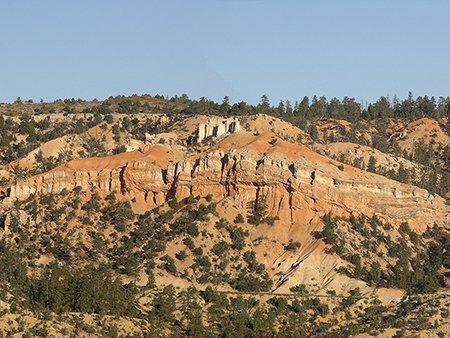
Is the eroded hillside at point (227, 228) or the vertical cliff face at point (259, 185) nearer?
the eroded hillside at point (227, 228)

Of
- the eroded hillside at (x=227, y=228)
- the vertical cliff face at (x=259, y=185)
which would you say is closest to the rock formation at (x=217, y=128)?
the eroded hillside at (x=227, y=228)

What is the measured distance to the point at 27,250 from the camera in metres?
117

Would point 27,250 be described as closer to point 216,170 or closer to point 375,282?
point 216,170

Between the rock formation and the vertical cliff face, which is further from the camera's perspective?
the rock formation

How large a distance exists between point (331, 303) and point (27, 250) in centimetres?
3120

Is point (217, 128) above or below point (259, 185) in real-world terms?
above

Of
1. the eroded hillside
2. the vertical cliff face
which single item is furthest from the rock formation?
the vertical cliff face

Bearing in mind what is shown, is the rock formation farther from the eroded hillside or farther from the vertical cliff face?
the vertical cliff face

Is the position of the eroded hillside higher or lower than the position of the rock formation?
lower

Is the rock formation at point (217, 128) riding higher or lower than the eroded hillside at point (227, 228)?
higher

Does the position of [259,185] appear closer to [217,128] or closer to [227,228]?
[227,228]

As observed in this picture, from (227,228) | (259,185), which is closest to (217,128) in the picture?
(259,185)

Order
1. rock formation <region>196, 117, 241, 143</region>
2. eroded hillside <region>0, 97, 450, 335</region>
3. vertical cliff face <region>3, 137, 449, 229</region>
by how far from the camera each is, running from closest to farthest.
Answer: eroded hillside <region>0, 97, 450, 335</region>, vertical cliff face <region>3, 137, 449, 229</region>, rock formation <region>196, 117, 241, 143</region>

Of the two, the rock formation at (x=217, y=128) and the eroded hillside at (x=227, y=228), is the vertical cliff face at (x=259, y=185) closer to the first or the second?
the eroded hillside at (x=227, y=228)
